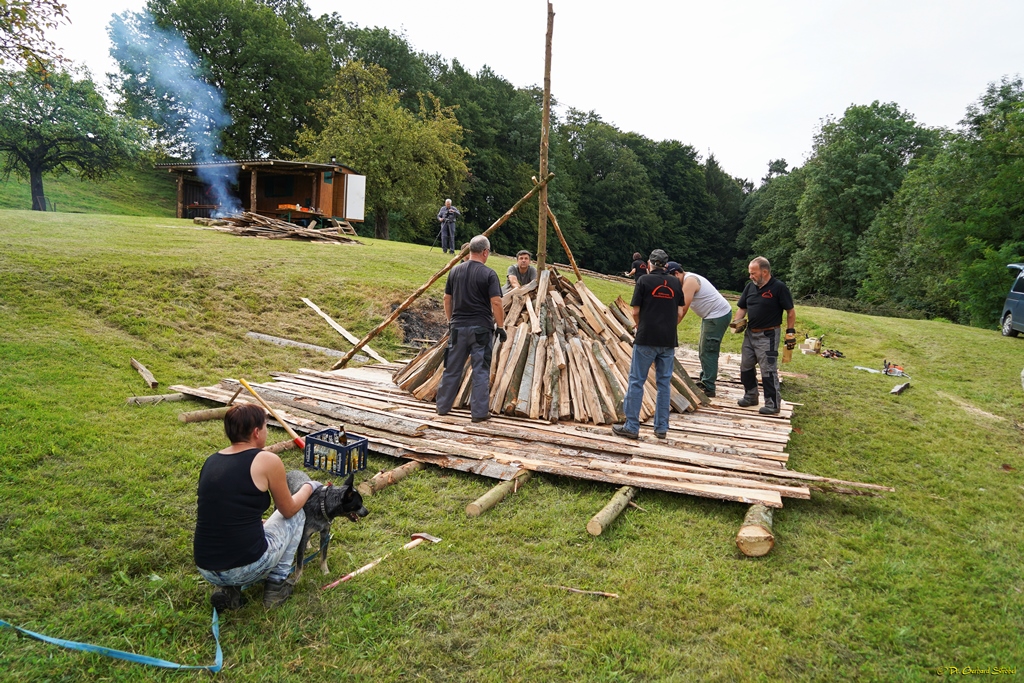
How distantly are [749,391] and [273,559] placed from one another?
6.74 m

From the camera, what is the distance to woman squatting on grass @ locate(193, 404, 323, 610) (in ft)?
11.1

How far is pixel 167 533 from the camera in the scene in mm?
4391

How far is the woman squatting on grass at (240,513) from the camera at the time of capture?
11.1 ft

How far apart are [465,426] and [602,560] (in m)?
2.80

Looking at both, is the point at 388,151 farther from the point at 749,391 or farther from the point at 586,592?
the point at 586,592

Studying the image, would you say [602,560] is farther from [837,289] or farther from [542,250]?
[837,289]

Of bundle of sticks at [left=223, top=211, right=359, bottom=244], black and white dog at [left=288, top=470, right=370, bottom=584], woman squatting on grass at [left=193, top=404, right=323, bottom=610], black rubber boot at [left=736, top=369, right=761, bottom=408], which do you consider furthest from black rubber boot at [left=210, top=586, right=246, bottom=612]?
bundle of sticks at [left=223, top=211, right=359, bottom=244]

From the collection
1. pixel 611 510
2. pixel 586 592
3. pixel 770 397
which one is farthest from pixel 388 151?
pixel 586 592

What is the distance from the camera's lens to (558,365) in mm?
7508

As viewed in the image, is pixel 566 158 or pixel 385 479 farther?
pixel 566 158

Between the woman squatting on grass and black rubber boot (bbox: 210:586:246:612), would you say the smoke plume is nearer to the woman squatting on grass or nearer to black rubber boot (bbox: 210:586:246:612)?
the woman squatting on grass

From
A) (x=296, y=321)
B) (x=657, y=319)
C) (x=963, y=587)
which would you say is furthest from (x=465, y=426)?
(x=296, y=321)

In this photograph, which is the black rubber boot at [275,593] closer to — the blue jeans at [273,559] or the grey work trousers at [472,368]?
the blue jeans at [273,559]

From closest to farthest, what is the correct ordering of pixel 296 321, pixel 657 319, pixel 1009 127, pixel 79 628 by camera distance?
pixel 79 628 → pixel 657 319 → pixel 296 321 → pixel 1009 127
